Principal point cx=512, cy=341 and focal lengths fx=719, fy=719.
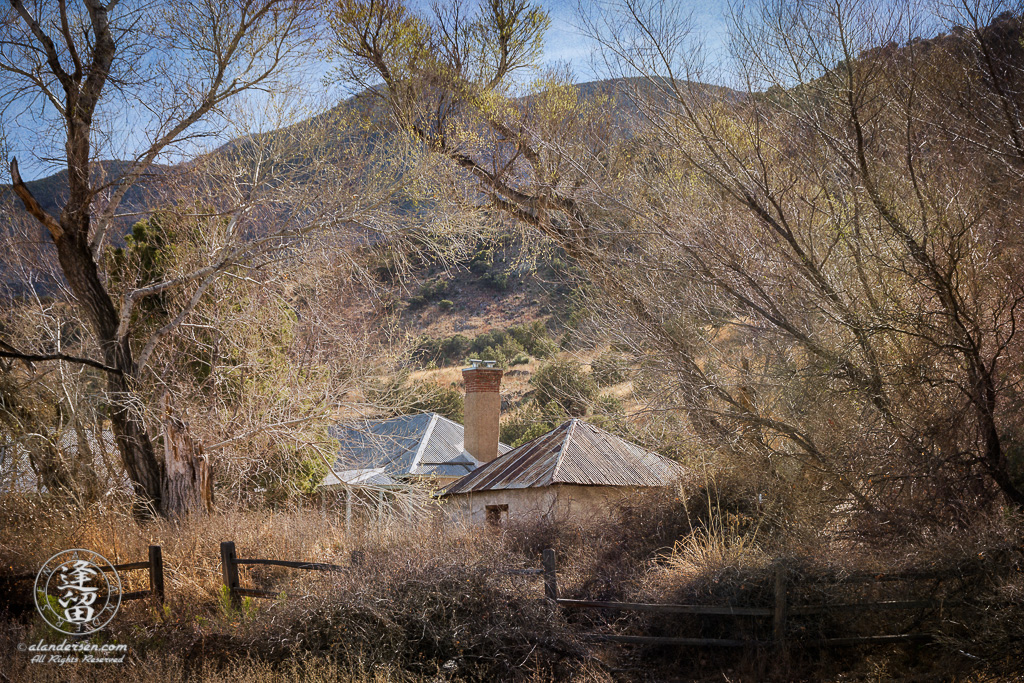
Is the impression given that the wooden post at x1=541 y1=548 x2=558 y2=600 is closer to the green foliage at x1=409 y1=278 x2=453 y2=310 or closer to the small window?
the small window

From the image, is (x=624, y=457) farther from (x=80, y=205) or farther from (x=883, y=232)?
(x=80, y=205)

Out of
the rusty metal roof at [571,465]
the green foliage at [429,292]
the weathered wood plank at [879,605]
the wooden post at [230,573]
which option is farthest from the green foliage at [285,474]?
the green foliage at [429,292]

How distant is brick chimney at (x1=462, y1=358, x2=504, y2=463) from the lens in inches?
752

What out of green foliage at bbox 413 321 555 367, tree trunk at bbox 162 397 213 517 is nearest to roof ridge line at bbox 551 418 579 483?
tree trunk at bbox 162 397 213 517

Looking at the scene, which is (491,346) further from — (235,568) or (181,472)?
(235,568)

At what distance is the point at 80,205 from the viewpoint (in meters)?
11.7

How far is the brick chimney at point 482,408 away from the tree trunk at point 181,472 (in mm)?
7608

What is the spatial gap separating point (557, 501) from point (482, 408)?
21.4 ft

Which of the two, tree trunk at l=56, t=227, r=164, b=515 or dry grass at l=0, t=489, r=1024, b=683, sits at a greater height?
tree trunk at l=56, t=227, r=164, b=515

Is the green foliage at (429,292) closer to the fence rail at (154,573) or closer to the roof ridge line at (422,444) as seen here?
the roof ridge line at (422,444)

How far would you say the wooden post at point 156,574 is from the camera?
8.90 metres

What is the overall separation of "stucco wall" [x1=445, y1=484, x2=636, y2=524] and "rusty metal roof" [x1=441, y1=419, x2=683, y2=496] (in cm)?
20

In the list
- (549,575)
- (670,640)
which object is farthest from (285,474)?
(670,640)

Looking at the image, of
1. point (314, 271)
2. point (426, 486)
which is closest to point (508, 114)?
point (314, 271)
